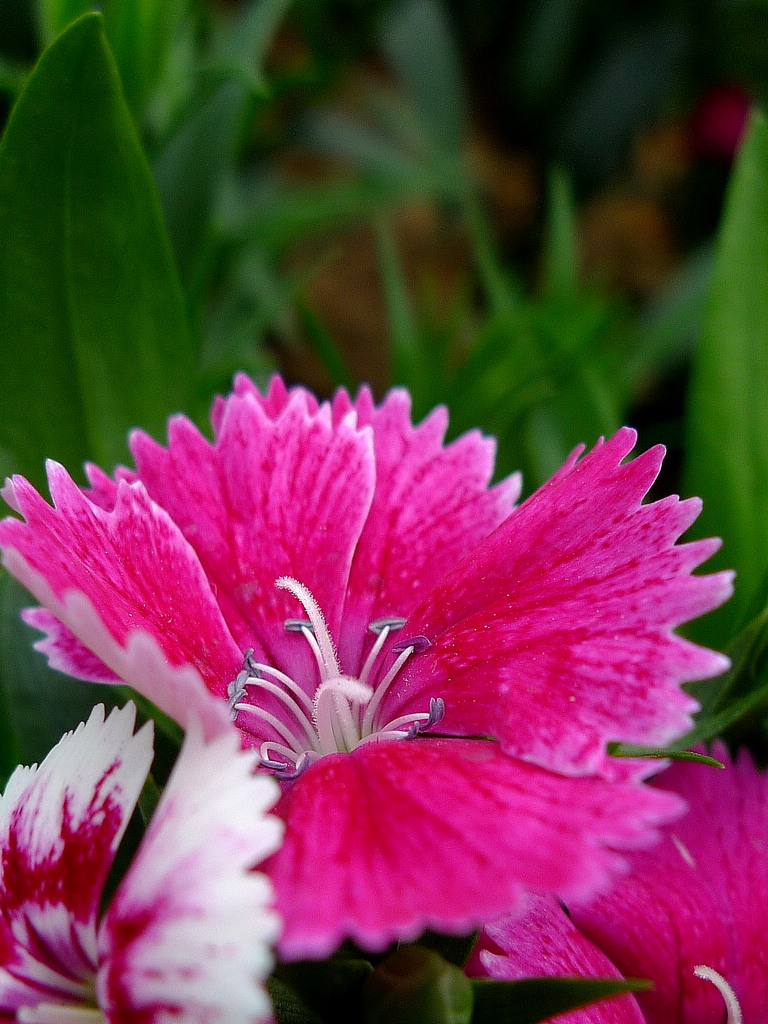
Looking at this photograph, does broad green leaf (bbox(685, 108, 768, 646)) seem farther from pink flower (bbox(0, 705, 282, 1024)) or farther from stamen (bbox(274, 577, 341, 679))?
pink flower (bbox(0, 705, 282, 1024))

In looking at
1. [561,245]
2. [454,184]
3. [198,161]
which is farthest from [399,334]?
[454,184]

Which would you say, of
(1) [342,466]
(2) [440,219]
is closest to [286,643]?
(1) [342,466]

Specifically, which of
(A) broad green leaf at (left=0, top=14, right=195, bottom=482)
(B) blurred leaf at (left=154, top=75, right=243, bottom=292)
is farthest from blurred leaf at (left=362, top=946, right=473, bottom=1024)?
(B) blurred leaf at (left=154, top=75, right=243, bottom=292)

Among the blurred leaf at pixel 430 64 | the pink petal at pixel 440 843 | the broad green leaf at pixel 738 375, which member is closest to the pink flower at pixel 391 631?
the pink petal at pixel 440 843

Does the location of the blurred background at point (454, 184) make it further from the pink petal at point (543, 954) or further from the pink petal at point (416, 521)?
the pink petal at point (543, 954)

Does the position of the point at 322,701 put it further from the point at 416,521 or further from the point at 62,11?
the point at 62,11
